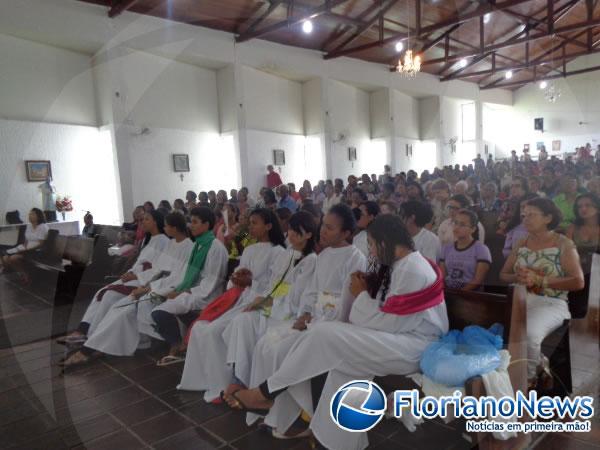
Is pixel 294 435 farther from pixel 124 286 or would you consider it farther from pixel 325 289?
pixel 124 286

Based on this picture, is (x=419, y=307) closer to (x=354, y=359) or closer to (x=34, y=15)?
(x=354, y=359)

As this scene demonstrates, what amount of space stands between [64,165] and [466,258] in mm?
7779

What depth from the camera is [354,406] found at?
2.00 metres

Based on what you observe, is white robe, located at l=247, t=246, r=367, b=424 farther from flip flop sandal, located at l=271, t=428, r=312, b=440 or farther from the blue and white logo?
the blue and white logo

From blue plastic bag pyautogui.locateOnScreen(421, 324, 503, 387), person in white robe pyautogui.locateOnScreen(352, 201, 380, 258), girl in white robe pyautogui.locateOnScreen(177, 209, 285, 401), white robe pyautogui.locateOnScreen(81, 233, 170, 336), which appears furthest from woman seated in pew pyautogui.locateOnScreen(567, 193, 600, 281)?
white robe pyautogui.locateOnScreen(81, 233, 170, 336)

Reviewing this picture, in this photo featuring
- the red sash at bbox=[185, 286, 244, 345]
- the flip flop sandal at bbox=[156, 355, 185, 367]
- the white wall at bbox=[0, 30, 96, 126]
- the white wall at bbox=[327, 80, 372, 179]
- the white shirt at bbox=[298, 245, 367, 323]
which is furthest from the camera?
the white wall at bbox=[327, 80, 372, 179]

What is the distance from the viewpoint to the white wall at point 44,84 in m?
7.50

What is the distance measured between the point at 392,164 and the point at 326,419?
1268 centimetres

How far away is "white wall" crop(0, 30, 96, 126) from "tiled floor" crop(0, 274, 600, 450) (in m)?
5.89

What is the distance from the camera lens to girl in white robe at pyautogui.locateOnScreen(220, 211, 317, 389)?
260 cm

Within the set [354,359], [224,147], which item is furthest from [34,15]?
[354,359]

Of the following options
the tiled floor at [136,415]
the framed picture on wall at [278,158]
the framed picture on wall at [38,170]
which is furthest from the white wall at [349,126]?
the tiled floor at [136,415]

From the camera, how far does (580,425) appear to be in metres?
2.12

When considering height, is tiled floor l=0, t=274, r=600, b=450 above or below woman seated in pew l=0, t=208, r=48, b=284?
below
